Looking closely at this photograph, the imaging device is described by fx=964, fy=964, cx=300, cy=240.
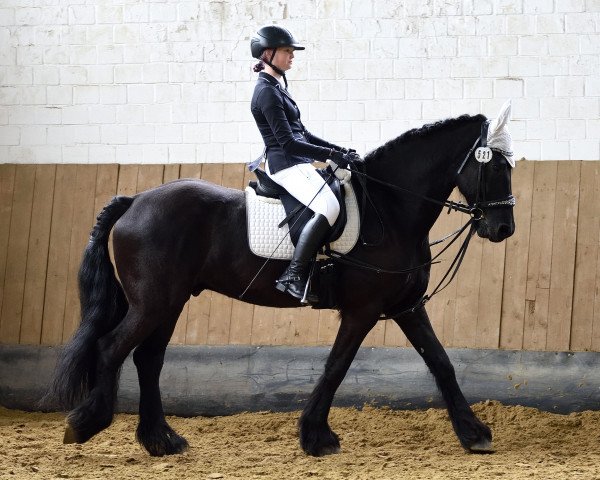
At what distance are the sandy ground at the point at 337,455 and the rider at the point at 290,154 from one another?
42.1 inches

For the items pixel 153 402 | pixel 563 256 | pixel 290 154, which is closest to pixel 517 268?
pixel 563 256

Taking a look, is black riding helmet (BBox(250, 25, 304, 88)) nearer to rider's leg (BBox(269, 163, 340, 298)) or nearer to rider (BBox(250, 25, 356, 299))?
rider (BBox(250, 25, 356, 299))

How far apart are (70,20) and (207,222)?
11.1 feet

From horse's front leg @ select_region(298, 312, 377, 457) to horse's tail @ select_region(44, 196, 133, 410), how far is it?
1300 mm

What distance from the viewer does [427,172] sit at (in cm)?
573

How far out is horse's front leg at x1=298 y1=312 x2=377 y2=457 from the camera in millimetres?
5668

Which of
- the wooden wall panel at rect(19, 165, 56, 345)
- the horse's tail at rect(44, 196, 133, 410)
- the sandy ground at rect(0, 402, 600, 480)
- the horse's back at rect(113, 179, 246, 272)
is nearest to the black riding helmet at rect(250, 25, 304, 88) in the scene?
the horse's back at rect(113, 179, 246, 272)

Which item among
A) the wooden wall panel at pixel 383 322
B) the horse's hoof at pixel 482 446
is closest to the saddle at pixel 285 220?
the horse's hoof at pixel 482 446

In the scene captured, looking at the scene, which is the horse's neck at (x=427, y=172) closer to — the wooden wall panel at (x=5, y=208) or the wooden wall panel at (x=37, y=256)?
the wooden wall panel at (x=37, y=256)

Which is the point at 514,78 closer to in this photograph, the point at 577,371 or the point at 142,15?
the point at 577,371

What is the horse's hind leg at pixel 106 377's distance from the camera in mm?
5629

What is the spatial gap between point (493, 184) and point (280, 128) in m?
1.27

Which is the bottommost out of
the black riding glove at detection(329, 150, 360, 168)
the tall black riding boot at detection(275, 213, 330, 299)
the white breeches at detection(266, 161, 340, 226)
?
the tall black riding boot at detection(275, 213, 330, 299)

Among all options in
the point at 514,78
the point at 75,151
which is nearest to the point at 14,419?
the point at 75,151
